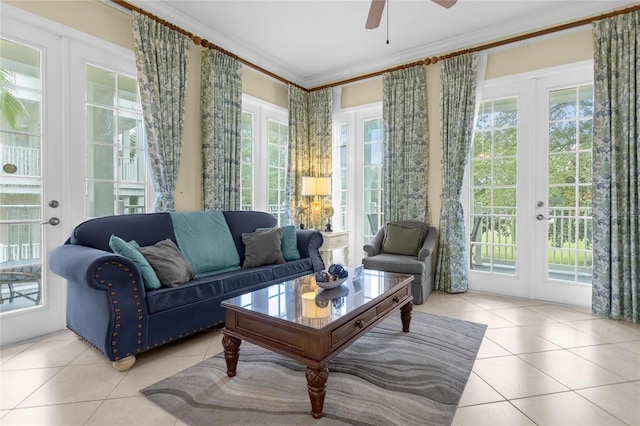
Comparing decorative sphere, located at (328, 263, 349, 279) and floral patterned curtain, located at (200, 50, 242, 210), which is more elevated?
floral patterned curtain, located at (200, 50, 242, 210)

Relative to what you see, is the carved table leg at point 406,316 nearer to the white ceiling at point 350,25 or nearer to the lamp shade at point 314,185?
the lamp shade at point 314,185

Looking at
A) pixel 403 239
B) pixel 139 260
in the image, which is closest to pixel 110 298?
pixel 139 260

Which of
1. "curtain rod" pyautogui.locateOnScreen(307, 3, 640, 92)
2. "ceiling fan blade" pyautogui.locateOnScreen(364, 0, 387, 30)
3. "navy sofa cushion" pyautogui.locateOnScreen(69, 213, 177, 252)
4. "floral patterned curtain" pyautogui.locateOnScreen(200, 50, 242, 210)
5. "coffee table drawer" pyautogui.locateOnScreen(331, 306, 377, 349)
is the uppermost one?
"curtain rod" pyautogui.locateOnScreen(307, 3, 640, 92)

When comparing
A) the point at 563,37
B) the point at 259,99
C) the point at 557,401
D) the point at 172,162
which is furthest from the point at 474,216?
the point at 172,162

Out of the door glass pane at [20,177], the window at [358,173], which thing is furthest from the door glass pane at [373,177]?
the door glass pane at [20,177]

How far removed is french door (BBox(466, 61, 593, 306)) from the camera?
3426 millimetres

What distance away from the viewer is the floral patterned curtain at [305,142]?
192 inches

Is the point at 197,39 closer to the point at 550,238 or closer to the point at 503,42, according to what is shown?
the point at 503,42

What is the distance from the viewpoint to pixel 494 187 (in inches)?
153

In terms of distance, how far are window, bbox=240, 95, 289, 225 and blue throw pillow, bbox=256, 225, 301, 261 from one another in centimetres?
101

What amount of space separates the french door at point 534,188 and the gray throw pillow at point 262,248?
2392 mm

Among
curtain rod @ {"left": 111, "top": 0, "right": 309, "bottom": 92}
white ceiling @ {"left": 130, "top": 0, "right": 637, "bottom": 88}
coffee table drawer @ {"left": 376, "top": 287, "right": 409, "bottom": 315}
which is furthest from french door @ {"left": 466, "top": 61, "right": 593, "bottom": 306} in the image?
curtain rod @ {"left": 111, "top": 0, "right": 309, "bottom": 92}

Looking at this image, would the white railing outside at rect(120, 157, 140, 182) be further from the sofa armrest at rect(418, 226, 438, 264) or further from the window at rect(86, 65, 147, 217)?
the sofa armrest at rect(418, 226, 438, 264)

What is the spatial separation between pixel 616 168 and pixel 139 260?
415 centimetres
